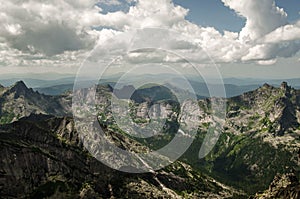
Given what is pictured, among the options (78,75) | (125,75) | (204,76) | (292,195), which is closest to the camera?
(204,76)

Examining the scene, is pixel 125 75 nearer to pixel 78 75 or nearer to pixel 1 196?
pixel 78 75

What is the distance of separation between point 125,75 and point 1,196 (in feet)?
503

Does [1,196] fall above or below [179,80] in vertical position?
below

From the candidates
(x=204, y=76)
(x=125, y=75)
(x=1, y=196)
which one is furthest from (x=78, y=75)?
(x=1, y=196)

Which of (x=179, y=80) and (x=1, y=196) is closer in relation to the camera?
(x=179, y=80)

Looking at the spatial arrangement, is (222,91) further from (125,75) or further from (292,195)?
(292,195)

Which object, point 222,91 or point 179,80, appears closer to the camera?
point 222,91

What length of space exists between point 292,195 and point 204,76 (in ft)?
481

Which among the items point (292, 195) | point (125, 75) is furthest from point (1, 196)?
point (292, 195)

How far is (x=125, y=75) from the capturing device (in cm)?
8975

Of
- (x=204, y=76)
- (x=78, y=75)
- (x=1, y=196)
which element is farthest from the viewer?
(x=1, y=196)

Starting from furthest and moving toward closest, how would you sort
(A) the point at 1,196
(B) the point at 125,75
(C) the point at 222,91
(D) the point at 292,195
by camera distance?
(A) the point at 1,196, (D) the point at 292,195, (B) the point at 125,75, (C) the point at 222,91

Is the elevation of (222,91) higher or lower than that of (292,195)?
Result: higher

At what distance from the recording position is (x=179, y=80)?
3703 inches
